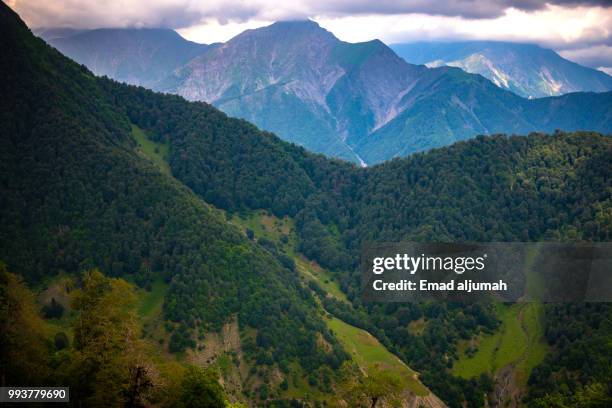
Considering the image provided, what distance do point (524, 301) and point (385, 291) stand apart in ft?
152

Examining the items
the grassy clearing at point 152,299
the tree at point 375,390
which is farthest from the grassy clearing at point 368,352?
the tree at point 375,390

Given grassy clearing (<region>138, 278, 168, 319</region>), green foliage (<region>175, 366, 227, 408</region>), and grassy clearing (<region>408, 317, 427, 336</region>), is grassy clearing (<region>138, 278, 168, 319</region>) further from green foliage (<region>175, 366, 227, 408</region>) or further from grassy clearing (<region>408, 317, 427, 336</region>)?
green foliage (<region>175, 366, 227, 408</region>)

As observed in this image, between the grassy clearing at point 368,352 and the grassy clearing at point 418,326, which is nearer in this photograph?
the grassy clearing at point 368,352

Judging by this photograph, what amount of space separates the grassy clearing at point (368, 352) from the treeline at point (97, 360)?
9770cm

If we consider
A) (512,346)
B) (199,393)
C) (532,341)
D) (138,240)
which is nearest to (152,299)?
(138,240)

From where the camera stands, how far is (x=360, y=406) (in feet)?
228

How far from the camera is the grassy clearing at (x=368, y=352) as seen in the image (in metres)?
160

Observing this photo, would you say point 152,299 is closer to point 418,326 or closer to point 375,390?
point 418,326

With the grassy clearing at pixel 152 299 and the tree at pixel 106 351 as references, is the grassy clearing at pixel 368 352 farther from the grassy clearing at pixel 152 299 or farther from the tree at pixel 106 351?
the tree at pixel 106 351

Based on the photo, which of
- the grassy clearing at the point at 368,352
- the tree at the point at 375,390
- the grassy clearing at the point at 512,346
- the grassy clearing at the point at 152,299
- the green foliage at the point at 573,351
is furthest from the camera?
the grassy clearing at the point at 512,346

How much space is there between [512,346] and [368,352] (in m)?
44.8

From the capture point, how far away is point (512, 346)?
563ft

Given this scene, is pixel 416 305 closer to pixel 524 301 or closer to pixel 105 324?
pixel 524 301

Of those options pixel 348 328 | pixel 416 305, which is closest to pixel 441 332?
pixel 416 305
